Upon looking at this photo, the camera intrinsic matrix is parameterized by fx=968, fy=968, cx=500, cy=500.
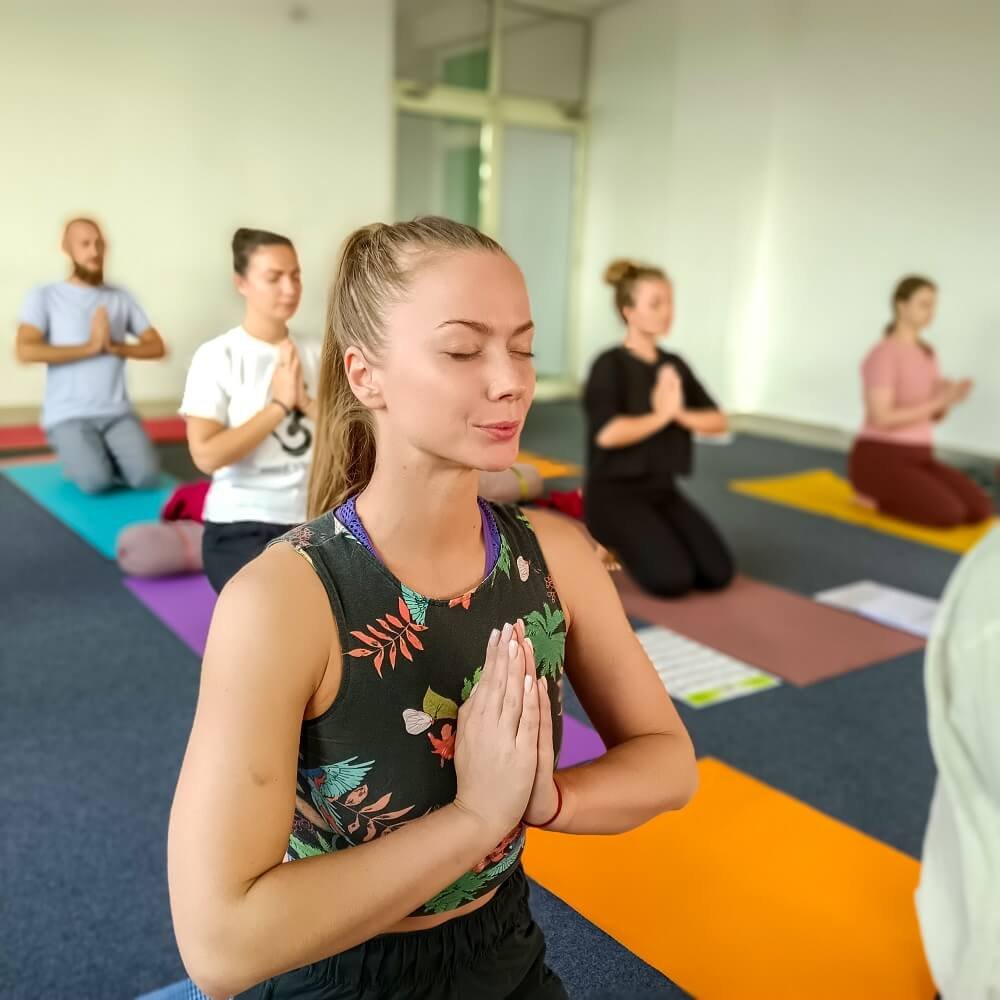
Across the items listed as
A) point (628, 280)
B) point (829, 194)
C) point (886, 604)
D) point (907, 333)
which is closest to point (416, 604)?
point (628, 280)

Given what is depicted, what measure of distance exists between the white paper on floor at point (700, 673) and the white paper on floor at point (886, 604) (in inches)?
30.7

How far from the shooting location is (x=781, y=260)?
4230 millimetres

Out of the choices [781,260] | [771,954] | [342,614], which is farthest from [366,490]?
[781,260]

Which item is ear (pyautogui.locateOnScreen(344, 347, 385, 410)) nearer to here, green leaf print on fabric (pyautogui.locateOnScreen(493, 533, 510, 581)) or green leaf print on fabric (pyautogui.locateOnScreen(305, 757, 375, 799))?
green leaf print on fabric (pyautogui.locateOnScreen(493, 533, 510, 581))

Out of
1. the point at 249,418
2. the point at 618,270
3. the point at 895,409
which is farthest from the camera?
the point at 895,409

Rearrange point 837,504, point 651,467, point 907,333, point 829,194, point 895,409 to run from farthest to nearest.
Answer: point 837,504 → point 895,409 → point 907,333 → point 829,194 → point 651,467

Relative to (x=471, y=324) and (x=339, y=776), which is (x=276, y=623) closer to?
(x=339, y=776)

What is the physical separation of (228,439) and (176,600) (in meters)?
2.41

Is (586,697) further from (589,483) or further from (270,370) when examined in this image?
(589,483)

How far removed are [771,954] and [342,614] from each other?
101 centimetres

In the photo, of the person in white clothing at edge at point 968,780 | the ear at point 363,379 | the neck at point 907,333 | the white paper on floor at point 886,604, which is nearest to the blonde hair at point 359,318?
the ear at point 363,379

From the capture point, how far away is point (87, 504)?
3.34m

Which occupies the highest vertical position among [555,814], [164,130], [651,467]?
[164,130]

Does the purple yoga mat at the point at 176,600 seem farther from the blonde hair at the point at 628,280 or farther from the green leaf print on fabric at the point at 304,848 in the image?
the green leaf print on fabric at the point at 304,848
